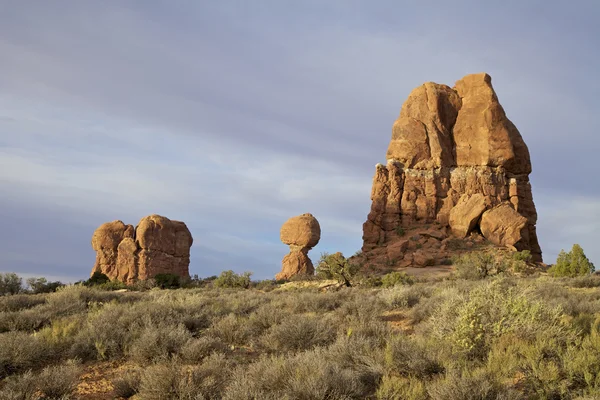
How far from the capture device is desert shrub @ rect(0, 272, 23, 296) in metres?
25.6

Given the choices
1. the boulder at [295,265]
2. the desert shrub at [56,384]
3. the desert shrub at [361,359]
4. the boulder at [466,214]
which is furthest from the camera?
the boulder at [466,214]

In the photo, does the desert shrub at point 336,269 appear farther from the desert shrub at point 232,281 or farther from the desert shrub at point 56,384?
the desert shrub at point 56,384

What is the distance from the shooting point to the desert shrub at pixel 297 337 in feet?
24.8

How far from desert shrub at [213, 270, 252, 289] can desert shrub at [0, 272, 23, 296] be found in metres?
12.2

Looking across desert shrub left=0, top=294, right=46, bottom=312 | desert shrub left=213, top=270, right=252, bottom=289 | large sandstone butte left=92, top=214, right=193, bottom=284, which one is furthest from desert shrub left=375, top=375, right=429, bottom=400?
large sandstone butte left=92, top=214, right=193, bottom=284

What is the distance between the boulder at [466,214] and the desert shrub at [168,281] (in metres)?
25.5

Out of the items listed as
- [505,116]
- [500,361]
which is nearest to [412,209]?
[505,116]

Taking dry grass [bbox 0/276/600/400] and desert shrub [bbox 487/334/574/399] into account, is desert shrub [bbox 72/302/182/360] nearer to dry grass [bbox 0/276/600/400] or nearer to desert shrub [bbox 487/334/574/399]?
dry grass [bbox 0/276/600/400]

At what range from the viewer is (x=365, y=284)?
26078 millimetres

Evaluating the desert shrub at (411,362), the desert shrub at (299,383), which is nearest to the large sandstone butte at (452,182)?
the desert shrub at (411,362)

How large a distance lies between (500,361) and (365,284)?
20473 millimetres

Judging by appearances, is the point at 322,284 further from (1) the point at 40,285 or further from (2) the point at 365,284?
(1) the point at 40,285

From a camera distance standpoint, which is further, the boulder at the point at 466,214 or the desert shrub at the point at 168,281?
the boulder at the point at 466,214

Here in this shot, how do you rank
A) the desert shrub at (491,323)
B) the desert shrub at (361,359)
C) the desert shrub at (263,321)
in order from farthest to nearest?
1. the desert shrub at (263,321)
2. the desert shrub at (491,323)
3. the desert shrub at (361,359)
